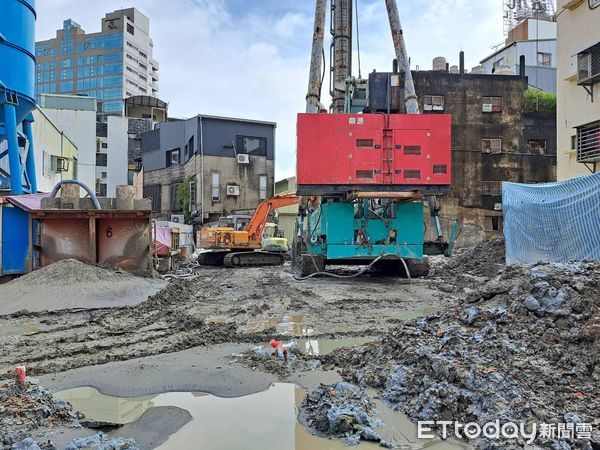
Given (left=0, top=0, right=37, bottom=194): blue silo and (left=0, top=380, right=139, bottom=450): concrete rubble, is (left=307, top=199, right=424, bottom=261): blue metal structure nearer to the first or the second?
(left=0, top=380, right=139, bottom=450): concrete rubble

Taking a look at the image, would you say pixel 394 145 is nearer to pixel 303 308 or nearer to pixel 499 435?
pixel 303 308

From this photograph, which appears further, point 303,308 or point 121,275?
point 121,275

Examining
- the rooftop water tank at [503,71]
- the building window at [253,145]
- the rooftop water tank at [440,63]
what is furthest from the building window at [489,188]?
the building window at [253,145]

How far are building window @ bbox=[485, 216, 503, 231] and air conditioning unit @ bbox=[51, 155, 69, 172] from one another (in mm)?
26439

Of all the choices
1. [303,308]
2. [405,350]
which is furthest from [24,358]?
[303,308]

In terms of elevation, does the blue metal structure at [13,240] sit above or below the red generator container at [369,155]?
below

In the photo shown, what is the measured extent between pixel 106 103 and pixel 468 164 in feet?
248

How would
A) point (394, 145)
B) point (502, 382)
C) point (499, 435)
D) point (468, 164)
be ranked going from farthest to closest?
point (468, 164) < point (394, 145) < point (502, 382) < point (499, 435)

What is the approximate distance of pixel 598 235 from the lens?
9.84 metres

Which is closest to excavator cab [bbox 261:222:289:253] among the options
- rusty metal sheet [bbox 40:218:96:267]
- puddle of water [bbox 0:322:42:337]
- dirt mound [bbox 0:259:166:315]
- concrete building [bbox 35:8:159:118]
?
rusty metal sheet [bbox 40:218:96:267]

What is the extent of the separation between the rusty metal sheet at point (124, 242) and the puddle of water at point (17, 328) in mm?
3638

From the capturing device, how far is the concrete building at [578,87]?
697 inches

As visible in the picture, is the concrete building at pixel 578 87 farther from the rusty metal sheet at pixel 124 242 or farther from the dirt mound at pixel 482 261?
the rusty metal sheet at pixel 124 242

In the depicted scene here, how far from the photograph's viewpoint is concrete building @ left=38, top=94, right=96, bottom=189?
40.8 metres
